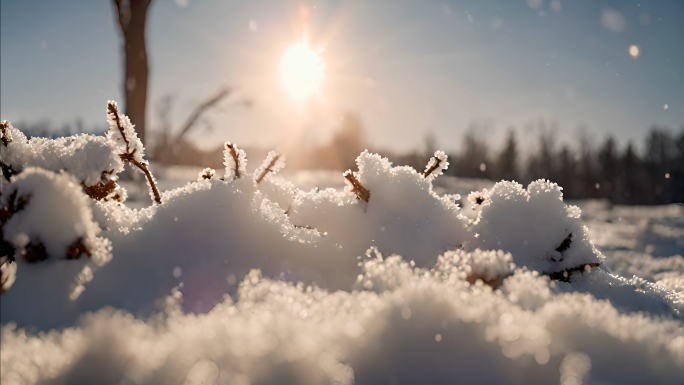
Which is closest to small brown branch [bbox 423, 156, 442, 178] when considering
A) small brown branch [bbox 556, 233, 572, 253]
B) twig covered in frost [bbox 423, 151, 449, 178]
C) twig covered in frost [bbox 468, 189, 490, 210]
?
twig covered in frost [bbox 423, 151, 449, 178]

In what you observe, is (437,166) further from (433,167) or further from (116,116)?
(116,116)

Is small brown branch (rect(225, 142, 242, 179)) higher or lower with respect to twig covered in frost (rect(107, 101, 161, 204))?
lower

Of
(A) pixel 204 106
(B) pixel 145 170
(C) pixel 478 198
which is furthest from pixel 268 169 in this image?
(A) pixel 204 106

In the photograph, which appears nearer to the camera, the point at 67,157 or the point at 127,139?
the point at 67,157

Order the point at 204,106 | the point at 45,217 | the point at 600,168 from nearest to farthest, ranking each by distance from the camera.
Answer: the point at 45,217, the point at 204,106, the point at 600,168

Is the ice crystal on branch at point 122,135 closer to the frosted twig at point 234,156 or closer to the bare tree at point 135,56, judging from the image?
the frosted twig at point 234,156

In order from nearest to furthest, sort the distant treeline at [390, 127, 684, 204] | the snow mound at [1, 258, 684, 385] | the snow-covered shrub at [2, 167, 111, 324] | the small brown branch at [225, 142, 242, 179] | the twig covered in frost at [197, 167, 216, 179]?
the snow mound at [1, 258, 684, 385] → the snow-covered shrub at [2, 167, 111, 324] → the small brown branch at [225, 142, 242, 179] → the twig covered in frost at [197, 167, 216, 179] → the distant treeline at [390, 127, 684, 204]

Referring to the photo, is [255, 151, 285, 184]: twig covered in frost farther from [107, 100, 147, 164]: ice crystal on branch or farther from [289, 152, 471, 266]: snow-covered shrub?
[107, 100, 147, 164]: ice crystal on branch
